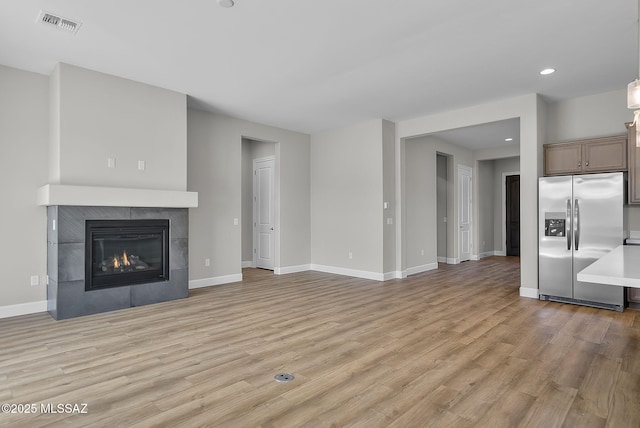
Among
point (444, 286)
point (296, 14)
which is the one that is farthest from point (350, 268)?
point (296, 14)

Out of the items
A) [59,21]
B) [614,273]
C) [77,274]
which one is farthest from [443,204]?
[59,21]

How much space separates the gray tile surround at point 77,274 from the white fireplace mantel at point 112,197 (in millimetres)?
123

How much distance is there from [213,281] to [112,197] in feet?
7.30

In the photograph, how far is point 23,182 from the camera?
4.20 meters

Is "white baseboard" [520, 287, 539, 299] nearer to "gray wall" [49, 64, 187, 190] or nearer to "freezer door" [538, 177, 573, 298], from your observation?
"freezer door" [538, 177, 573, 298]

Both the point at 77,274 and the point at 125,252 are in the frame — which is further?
the point at 125,252

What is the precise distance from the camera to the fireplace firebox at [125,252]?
4230 mm

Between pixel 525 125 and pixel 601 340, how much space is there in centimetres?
302

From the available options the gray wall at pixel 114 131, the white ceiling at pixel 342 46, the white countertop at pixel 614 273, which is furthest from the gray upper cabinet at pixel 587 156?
the gray wall at pixel 114 131

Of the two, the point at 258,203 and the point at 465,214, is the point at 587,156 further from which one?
the point at 258,203

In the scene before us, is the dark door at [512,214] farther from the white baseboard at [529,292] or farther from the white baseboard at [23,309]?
the white baseboard at [23,309]

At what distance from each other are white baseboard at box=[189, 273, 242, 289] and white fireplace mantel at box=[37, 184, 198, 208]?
57.0 inches

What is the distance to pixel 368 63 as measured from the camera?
403 cm

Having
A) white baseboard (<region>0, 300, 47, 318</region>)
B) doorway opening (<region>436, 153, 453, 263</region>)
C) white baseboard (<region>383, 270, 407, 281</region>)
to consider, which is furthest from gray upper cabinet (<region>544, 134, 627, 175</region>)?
white baseboard (<region>0, 300, 47, 318</region>)
